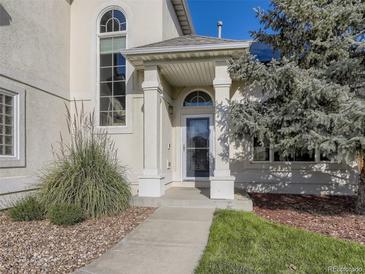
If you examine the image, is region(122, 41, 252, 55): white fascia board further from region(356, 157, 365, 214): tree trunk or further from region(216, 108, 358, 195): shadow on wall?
region(356, 157, 365, 214): tree trunk

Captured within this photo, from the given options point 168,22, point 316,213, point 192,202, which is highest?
point 168,22

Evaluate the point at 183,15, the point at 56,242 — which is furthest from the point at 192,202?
the point at 183,15

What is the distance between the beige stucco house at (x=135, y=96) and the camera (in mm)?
6715

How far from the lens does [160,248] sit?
409 cm

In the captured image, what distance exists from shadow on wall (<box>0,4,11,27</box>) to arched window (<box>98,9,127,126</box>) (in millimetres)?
2793

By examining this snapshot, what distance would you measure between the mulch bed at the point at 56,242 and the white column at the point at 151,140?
39.6 inches

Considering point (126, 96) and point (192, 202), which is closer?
point (192, 202)

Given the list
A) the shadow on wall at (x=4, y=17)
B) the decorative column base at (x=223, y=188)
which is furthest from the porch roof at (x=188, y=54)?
the decorative column base at (x=223, y=188)

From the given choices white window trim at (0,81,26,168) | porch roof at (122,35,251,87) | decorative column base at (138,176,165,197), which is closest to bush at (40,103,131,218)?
decorative column base at (138,176,165,197)

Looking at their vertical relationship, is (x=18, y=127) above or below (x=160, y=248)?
above

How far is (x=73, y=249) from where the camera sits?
409 cm

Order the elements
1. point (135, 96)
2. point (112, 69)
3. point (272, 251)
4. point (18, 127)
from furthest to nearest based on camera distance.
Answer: point (112, 69), point (135, 96), point (18, 127), point (272, 251)

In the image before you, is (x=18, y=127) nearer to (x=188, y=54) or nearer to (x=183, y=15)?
(x=188, y=54)

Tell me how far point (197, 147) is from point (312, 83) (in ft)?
15.6
